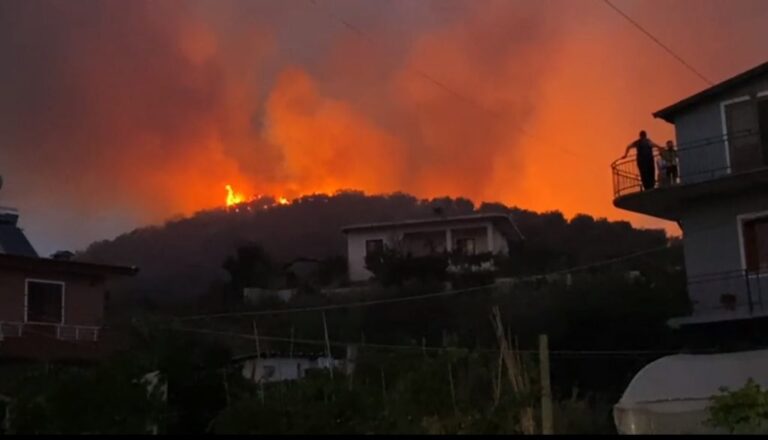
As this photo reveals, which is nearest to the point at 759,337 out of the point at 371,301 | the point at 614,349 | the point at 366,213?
the point at 614,349

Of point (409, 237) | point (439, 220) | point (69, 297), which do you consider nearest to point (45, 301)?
point (69, 297)

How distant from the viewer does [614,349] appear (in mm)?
37344

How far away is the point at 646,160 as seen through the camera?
2898cm

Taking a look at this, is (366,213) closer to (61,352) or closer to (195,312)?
(195,312)

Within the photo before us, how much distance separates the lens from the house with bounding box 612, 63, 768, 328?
28.3 meters

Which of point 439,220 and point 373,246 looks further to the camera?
point 373,246


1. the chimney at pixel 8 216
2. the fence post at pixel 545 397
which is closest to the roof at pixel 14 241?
the chimney at pixel 8 216

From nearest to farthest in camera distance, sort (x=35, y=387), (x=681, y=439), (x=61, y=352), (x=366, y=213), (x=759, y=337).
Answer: (x=681, y=439) → (x=35, y=387) → (x=759, y=337) → (x=61, y=352) → (x=366, y=213)

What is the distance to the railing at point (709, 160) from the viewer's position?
28.3m

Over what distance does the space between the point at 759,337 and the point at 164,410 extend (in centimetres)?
2040

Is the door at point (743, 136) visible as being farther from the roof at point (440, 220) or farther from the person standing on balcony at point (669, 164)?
the roof at point (440, 220)

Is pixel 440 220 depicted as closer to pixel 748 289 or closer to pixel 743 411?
pixel 748 289

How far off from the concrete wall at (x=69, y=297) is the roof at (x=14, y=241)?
3.66 metres

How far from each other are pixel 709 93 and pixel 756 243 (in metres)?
4.52
